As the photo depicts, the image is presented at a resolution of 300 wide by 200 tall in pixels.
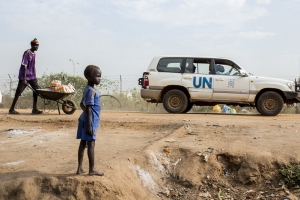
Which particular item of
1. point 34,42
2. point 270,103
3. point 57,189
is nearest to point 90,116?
point 57,189

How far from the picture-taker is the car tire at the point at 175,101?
1357 centimetres

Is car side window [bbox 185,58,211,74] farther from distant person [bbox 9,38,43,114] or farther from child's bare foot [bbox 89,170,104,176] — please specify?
child's bare foot [bbox 89,170,104,176]

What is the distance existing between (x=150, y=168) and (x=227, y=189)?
1.18 metres

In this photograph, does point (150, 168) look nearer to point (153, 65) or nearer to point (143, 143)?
point (143, 143)

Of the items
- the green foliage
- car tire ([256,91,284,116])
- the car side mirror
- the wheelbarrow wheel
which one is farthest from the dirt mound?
car tire ([256,91,284,116])

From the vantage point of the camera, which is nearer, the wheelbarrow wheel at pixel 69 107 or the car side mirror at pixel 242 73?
the wheelbarrow wheel at pixel 69 107

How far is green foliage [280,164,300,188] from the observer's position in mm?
6766

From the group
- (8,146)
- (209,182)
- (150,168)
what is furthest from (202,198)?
(8,146)

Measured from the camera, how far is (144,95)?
1373 cm

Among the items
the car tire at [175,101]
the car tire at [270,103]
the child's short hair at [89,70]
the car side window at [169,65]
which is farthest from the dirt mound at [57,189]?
the car tire at [270,103]

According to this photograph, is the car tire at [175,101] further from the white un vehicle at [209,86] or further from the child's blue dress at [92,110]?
the child's blue dress at [92,110]

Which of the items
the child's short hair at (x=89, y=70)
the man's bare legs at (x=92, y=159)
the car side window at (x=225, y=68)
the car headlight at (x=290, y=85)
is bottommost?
the man's bare legs at (x=92, y=159)

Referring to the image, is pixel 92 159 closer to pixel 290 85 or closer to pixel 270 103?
pixel 270 103

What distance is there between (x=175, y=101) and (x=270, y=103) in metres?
2.73
